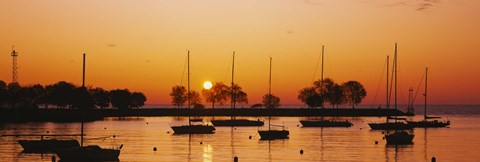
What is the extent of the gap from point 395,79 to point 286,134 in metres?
32.2

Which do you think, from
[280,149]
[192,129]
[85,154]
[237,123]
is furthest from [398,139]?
[237,123]

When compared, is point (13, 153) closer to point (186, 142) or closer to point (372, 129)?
point (186, 142)

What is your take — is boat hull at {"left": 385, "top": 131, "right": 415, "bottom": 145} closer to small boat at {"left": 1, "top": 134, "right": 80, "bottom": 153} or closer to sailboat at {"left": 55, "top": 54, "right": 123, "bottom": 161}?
small boat at {"left": 1, "top": 134, "right": 80, "bottom": 153}

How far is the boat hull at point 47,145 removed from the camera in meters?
81.3

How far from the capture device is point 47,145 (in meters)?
83.3

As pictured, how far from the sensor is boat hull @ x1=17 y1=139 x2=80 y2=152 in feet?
267

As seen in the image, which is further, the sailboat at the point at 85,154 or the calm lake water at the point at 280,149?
the calm lake water at the point at 280,149

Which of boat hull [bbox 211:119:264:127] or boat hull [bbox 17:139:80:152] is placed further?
boat hull [bbox 211:119:264:127]

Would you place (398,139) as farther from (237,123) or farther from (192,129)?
(237,123)

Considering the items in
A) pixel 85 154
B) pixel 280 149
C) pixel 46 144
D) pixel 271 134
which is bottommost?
pixel 280 149

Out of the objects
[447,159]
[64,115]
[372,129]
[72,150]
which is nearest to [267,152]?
[447,159]

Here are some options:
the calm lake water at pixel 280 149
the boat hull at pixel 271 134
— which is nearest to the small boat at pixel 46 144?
the calm lake water at pixel 280 149

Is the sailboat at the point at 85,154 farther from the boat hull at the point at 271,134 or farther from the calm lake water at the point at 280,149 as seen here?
the boat hull at the point at 271,134

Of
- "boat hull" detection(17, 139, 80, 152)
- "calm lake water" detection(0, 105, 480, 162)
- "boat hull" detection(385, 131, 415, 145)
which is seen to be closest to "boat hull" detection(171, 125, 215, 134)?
"calm lake water" detection(0, 105, 480, 162)
